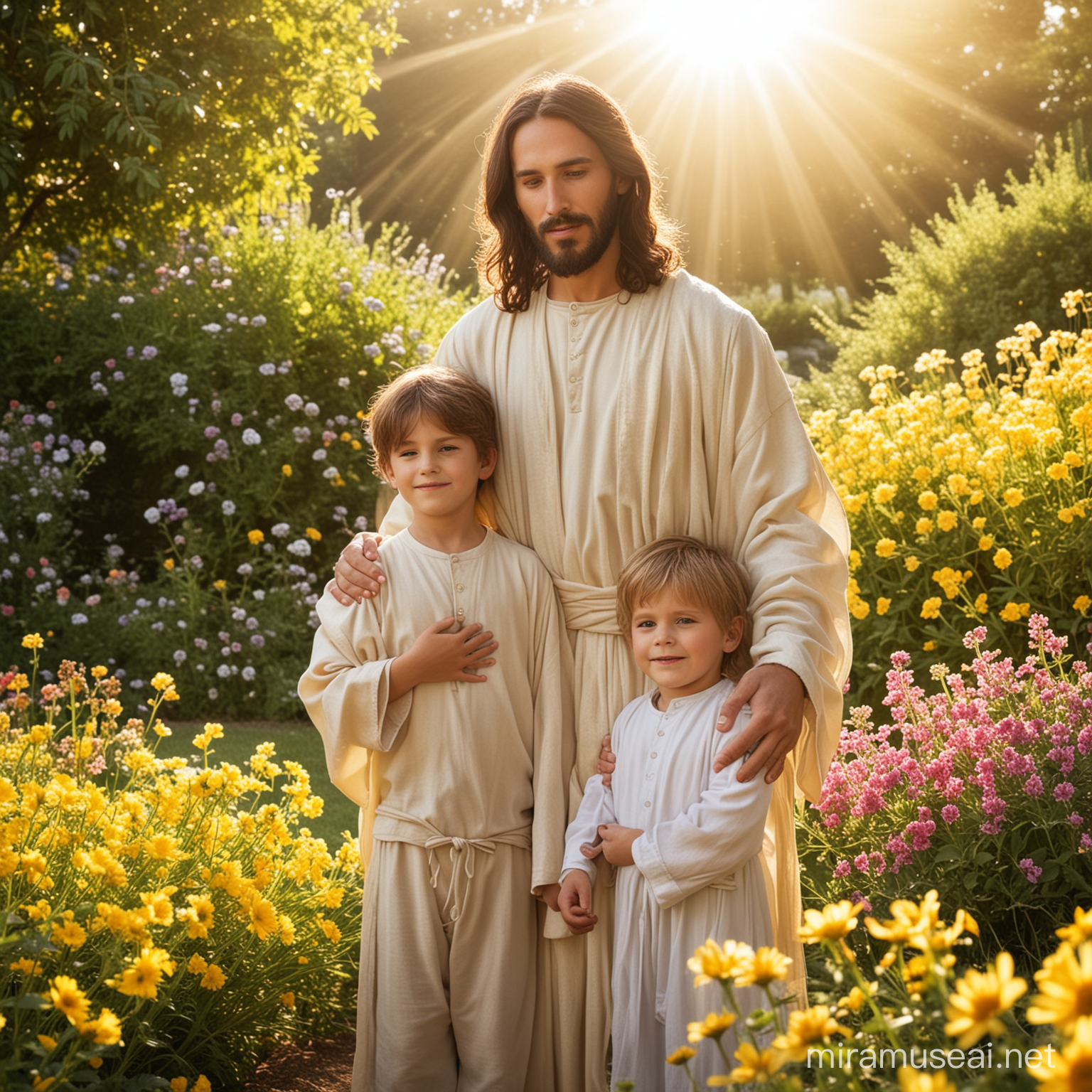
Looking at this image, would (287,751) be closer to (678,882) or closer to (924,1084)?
(678,882)

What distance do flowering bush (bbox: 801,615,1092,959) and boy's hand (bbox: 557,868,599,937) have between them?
2.97 ft

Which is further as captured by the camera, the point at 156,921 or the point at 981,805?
the point at 981,805

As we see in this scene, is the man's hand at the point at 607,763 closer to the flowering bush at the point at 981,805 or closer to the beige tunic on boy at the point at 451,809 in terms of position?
the beige tunic on boy at the point at 451,809

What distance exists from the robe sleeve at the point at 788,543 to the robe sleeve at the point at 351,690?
0.77 m

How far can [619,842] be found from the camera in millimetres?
Result: 2141

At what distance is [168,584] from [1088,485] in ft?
17.9

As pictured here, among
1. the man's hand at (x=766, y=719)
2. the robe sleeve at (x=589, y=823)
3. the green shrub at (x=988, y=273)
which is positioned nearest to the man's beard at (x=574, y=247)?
the man's hand at (x=766, y=719)

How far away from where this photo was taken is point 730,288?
1109 inches

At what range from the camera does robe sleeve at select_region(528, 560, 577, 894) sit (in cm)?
227

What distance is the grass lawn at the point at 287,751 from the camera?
15.4 ft

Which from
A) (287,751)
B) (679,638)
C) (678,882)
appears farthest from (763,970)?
(287,751)

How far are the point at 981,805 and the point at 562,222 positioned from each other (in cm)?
174

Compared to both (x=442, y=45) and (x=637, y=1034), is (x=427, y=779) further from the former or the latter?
(x=442, y=45)

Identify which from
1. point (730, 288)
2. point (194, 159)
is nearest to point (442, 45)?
point (730, 288)
